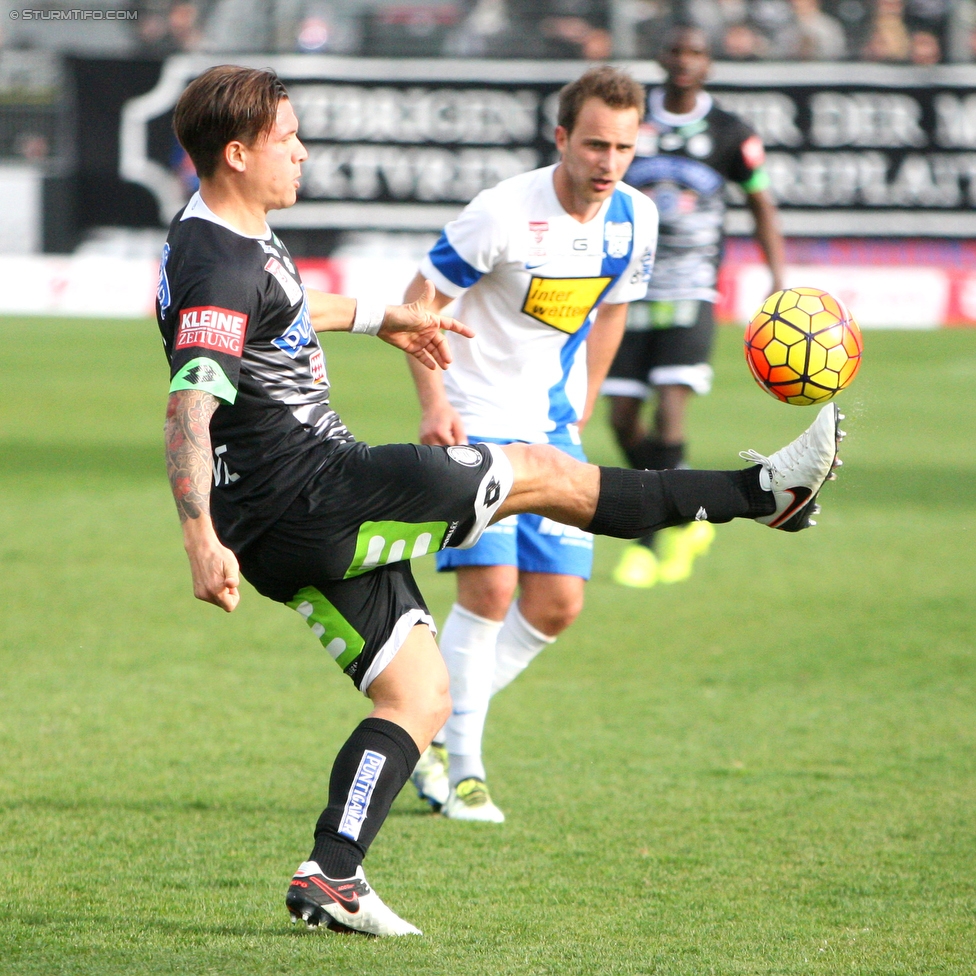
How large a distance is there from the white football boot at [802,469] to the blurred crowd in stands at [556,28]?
19.5m

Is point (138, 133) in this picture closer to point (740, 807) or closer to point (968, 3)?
point (968, 3)

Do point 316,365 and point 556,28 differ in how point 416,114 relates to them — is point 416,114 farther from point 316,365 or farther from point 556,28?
point 316,365

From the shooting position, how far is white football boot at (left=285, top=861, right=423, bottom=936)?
322 cm

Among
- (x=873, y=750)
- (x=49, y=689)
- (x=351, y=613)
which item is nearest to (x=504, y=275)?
(x=351, y=613)

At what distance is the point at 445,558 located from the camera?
4719 millimetres

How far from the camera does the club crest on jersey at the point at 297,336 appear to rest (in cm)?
346

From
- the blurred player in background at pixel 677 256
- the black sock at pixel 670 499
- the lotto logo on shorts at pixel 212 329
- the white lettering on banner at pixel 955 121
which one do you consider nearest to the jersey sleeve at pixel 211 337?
the lotto logo on shorts at pixel 212 329

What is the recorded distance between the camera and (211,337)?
3.19 meters

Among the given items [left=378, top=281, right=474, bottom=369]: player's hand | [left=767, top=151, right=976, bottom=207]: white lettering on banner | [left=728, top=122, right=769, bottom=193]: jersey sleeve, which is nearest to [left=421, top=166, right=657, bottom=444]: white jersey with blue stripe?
[left=378, top=281, right=474, bottom=369]: player's hand

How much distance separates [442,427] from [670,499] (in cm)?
92

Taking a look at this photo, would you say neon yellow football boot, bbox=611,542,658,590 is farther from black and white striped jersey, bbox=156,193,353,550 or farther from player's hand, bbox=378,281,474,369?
black and white striped jersey, bbox=156,193,353,550

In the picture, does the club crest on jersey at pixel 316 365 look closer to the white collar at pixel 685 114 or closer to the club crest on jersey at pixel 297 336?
the club crest on jersey at pixel 297 336

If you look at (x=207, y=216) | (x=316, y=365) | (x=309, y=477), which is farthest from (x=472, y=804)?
(x=207, y=216)

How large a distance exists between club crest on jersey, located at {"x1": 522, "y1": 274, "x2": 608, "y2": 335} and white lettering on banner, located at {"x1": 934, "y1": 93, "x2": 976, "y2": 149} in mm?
18915
